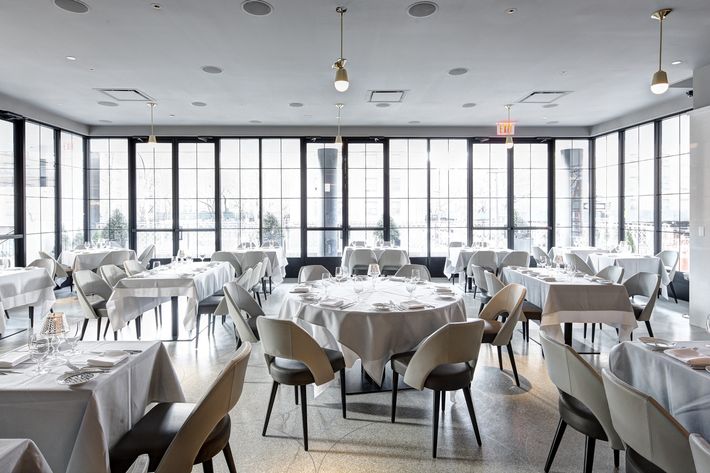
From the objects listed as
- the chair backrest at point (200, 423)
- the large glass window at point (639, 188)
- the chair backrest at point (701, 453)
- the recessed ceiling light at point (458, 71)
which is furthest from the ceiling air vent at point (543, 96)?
the chair backrest at point (200, 423)

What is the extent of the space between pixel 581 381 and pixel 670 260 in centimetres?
740

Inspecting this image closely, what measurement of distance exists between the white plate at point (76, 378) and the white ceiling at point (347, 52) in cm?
372

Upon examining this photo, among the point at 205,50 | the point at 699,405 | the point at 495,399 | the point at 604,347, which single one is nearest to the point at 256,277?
the point at 205,50

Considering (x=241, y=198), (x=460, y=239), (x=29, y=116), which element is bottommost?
(x=460, y=239)

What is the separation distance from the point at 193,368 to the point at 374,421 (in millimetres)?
2171

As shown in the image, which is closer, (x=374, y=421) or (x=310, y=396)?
(x=374, y=421)

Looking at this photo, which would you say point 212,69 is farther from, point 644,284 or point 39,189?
point 644,284

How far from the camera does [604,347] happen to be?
5.19 metres

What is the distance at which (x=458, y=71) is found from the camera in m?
6.54

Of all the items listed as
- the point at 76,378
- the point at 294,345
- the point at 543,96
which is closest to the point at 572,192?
the point at 543,96

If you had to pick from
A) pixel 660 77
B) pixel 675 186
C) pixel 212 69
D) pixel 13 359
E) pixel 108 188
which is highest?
pixel 212 69

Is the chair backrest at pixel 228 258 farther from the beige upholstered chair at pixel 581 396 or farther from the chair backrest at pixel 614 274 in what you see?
the beige upholstered chair at pixel 581 396

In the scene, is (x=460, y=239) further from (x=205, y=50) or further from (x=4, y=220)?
(x=4, y=220)

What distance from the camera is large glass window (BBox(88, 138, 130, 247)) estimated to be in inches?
415
